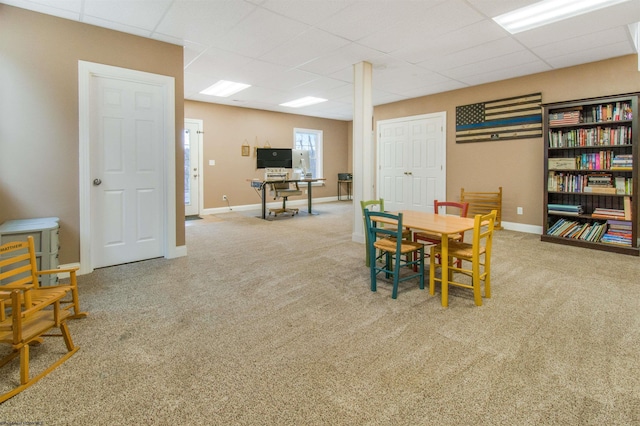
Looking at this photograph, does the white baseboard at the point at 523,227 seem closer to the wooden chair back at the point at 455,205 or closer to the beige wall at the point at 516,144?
the beige wall at the point at 516,144

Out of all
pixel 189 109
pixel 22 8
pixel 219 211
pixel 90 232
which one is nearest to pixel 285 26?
pixel 22 8

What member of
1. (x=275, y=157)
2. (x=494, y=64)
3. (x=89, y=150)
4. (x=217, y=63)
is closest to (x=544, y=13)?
(x=494, y=64)

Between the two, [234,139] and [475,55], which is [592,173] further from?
[234,139]

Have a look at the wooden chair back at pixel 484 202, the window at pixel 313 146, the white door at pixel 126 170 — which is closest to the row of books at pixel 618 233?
the wooden chair back at pixel 484 202

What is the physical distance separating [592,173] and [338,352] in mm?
4618

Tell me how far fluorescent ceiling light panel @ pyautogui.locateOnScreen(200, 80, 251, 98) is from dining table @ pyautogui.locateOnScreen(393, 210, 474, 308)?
13.9 feet

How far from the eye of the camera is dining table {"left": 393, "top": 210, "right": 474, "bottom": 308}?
257 cm

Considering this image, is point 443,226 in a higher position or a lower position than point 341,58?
lower

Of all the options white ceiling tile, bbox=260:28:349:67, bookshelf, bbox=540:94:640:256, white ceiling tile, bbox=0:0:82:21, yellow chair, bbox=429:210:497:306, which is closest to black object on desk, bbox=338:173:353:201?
white ceiling tile, bbox=260:28:349:67

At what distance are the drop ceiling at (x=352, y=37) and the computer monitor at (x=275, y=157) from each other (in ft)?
7.96

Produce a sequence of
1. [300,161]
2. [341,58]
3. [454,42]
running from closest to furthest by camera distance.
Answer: [454,42] → [341,58] → [300,161]

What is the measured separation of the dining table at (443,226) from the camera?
8.42 ft

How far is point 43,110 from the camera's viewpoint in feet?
10.3

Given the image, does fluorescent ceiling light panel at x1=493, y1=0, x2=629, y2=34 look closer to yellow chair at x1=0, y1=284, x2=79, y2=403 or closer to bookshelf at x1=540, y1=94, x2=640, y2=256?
bookshelf at x1=540, y1=94, x2=640, y2=256
